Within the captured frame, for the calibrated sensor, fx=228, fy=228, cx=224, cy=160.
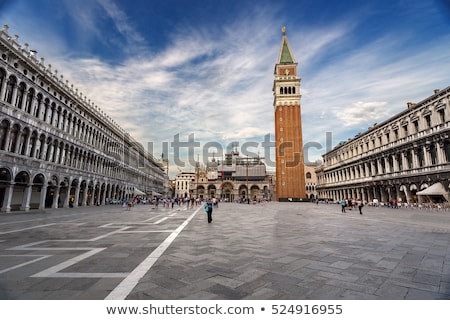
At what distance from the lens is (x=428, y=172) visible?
86.8 feet

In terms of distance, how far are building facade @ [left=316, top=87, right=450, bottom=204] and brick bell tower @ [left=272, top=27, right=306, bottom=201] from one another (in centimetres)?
1152

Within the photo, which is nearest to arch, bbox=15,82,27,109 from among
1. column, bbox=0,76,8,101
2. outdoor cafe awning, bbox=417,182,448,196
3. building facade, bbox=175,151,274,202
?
column, bbox=0,76,8,101

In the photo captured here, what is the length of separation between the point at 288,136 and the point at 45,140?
52.2m

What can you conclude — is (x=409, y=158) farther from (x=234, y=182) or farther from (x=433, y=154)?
(x=234, y=182)

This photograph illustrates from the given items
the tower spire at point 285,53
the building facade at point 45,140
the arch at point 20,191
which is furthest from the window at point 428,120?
the tower spire at point 285,53

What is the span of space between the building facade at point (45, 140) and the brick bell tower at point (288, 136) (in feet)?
132

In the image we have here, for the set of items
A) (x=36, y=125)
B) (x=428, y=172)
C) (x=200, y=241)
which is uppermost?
(x=36, y=125)

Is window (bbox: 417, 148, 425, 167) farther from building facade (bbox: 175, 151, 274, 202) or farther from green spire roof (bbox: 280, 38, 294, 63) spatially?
building facade (bbox: 175, 151, 274, 202)

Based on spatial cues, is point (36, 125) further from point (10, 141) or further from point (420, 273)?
point (420, 273)

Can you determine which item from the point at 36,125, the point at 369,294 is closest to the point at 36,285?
the point at 369,294

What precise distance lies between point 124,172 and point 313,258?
153 ft

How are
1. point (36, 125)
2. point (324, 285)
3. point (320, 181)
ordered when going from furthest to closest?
point (320, 181) → point (36, 125) → point (324, 285)

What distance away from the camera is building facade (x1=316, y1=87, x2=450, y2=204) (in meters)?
24.9

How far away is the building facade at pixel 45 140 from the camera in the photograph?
19.0 meters
